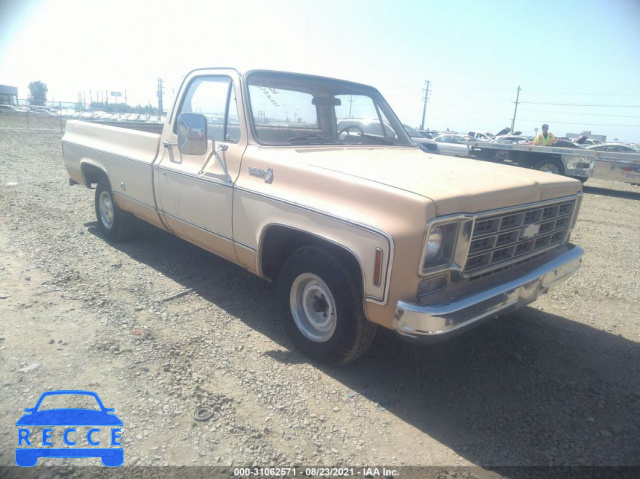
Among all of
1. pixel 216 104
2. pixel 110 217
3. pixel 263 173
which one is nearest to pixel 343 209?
pixel 263 173

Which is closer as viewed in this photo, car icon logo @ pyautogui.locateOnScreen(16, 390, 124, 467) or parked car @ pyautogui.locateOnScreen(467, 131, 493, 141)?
car icon logo @ pyautogui.locateOnScreen(16, 390, 124, 467)

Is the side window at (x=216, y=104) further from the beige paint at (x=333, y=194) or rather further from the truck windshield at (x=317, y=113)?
the truck windshield at (x=317, y=113)

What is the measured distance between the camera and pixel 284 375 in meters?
3.12

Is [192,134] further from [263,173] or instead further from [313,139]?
[313,139]

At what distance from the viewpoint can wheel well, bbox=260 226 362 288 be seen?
9.45ft

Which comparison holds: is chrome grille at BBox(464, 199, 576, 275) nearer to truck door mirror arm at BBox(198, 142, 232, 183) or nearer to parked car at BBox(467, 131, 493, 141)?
truck door mirror arm at BBox(198, 142, 232, 183)

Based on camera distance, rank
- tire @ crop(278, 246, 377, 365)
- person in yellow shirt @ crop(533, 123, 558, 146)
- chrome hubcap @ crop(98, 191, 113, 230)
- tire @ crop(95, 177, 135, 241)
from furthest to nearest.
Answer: person in yellow shirt @ crop(533, 123, 558, 146) → chrome hubcap @ crop(98, 191, 113, 230) → tire @ crop(95, 177, 135, 241) → tire @ crop(278, 246, 377, 365)

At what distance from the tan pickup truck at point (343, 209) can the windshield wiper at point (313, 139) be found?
18mm

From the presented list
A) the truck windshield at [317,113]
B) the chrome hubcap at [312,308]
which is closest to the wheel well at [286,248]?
the chrome hubcap at [312,308]

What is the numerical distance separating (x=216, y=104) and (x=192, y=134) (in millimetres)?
479

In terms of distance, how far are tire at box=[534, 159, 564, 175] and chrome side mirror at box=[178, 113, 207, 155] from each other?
12.4 m

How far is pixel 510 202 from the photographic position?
9.46 ft

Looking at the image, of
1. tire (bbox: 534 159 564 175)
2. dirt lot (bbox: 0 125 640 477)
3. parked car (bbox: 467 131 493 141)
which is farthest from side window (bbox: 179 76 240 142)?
parked car (bbox: 467 131 493 141)

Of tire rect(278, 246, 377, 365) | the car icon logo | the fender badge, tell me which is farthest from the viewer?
the fender badge
